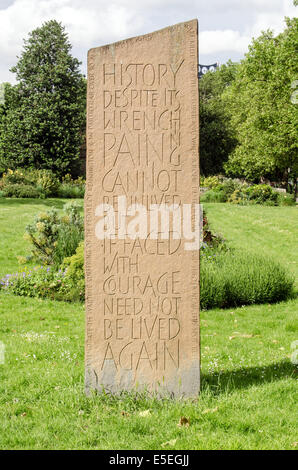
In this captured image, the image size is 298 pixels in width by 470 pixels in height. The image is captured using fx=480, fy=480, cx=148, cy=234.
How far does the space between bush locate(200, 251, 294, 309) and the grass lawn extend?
0.55 meters

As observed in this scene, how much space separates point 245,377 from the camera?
447 centimetres

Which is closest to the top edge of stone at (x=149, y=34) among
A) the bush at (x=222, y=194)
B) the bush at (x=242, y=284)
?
the bush at (x=242, y=284)

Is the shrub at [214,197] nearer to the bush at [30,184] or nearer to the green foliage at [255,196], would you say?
the green foliage at [255,196]

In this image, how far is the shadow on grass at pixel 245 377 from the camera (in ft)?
13.6

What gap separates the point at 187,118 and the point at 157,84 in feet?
1.23

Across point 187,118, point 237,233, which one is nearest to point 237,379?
point 187,118

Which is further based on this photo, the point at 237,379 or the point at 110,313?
the point at 237,379

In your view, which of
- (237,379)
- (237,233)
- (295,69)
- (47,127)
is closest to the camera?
(237,379)

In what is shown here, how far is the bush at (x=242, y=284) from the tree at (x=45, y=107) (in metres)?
21.1

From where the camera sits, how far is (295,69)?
885 inches

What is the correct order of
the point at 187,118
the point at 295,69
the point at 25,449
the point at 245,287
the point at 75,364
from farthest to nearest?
the point at 295,69 < the point at 245,287 < the point at 75,364 < the point at 187,118 < the point at 25,449

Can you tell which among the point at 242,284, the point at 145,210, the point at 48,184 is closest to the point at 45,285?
the point at 242,284

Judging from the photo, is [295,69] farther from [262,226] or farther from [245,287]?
[245,287]

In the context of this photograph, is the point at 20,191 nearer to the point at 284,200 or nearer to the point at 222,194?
the point at 222,194
